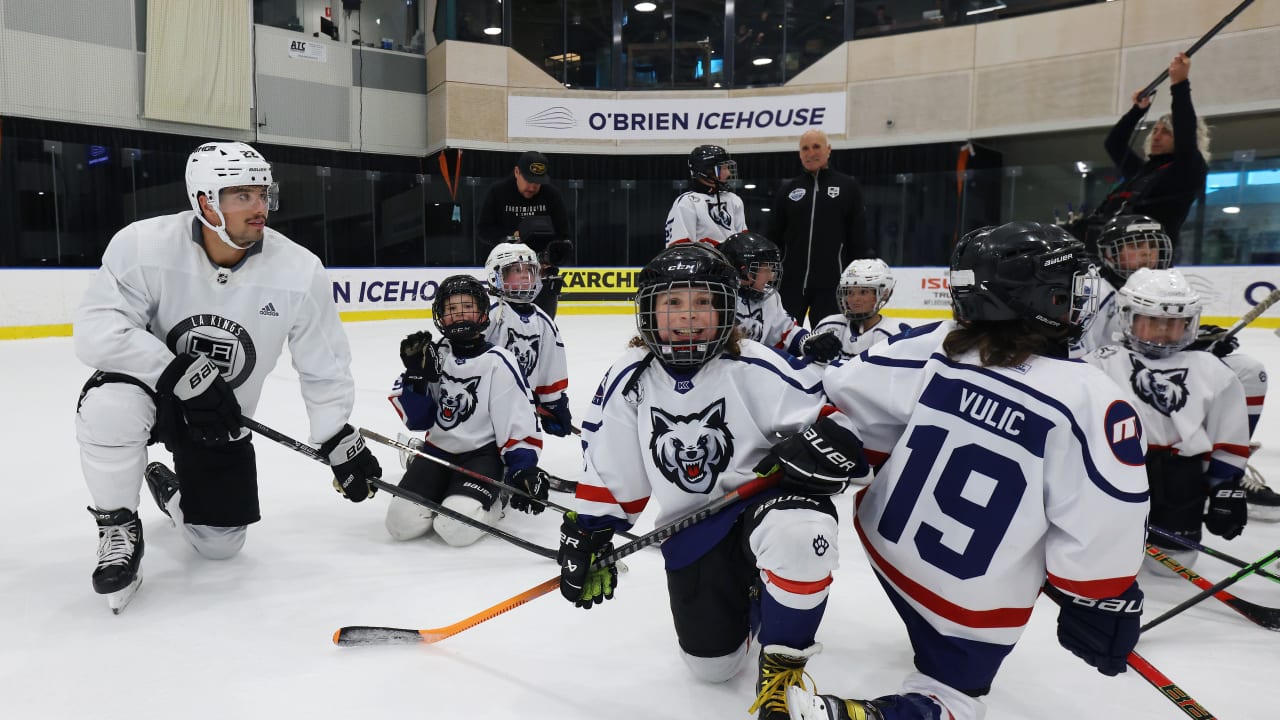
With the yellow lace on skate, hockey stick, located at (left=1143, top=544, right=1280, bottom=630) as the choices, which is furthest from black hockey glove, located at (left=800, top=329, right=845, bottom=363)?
the yellow lace on skate

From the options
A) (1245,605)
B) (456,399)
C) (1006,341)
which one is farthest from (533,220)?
(1245,605)

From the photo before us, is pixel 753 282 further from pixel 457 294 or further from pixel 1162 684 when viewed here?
pixel 1162 684

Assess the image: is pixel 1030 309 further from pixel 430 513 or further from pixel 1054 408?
pixel 430 513

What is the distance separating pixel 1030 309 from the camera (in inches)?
54.9

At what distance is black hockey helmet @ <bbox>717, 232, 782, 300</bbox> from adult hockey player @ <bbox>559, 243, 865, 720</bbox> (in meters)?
1.95

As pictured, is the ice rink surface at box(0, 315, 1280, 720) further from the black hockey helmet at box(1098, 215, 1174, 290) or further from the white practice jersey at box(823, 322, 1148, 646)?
the black hockey helmet at box(1098, 215, 1174, 290)

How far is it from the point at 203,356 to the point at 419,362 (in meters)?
0.74

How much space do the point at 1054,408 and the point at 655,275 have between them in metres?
0.79

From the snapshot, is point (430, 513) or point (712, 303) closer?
point (712, 303)

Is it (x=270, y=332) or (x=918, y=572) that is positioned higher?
(x=270, y=332)

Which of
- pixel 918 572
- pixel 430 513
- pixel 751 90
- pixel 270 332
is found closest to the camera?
pixel 918 572

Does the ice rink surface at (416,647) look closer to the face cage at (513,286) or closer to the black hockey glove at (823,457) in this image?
the black hockey glove at (823,457)

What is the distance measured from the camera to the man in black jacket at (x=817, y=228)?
14.9 feet

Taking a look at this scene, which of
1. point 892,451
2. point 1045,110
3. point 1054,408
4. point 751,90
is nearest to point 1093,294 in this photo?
point 1054,408
